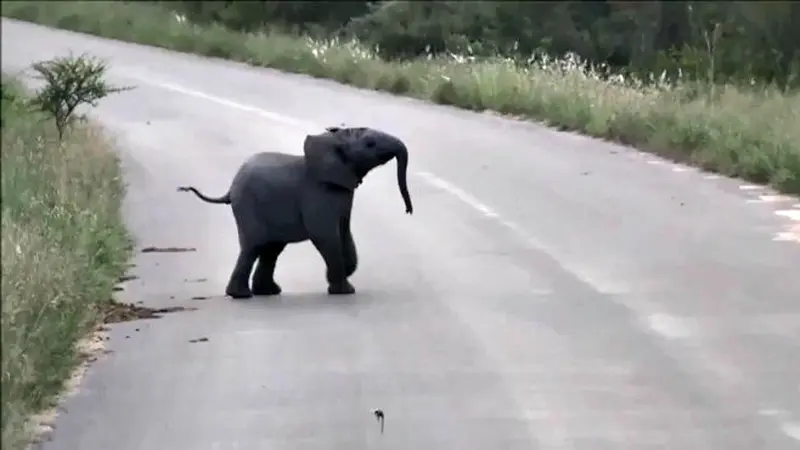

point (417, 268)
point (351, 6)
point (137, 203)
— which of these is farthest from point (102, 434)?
point (351, 6)

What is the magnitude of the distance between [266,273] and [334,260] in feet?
2.17

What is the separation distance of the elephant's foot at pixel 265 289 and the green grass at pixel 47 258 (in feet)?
3.45

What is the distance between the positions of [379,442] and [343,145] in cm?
382

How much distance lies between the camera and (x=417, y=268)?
12.2m

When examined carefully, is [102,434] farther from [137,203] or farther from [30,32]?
[30,32]

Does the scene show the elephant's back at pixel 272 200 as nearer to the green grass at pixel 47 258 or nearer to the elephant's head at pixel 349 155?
the elephant's head at pixel 349 155

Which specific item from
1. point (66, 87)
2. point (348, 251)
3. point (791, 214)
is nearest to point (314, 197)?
point (348, 251)

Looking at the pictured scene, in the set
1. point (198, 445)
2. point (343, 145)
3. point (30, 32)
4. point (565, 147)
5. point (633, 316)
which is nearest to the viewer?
point (198, 445)

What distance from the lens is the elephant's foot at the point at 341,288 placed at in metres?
11.1

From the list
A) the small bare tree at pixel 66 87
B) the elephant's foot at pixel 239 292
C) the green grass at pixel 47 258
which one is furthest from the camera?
the small bare tree at pixel 66 87

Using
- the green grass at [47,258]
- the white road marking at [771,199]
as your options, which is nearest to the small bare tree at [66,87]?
the green grass at [47,258]

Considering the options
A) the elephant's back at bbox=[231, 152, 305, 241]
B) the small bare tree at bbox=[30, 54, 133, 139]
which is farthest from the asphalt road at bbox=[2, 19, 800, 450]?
the small bare tree at bbox=[30, 54, 133, 139]

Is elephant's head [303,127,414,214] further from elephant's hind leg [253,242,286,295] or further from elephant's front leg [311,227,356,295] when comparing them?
elephant's hind leg [253,242,286,295]

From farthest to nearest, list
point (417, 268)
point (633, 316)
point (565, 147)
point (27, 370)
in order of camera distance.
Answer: point (565, 147), point (417, 268), point (633, 316), point (27, 370)
